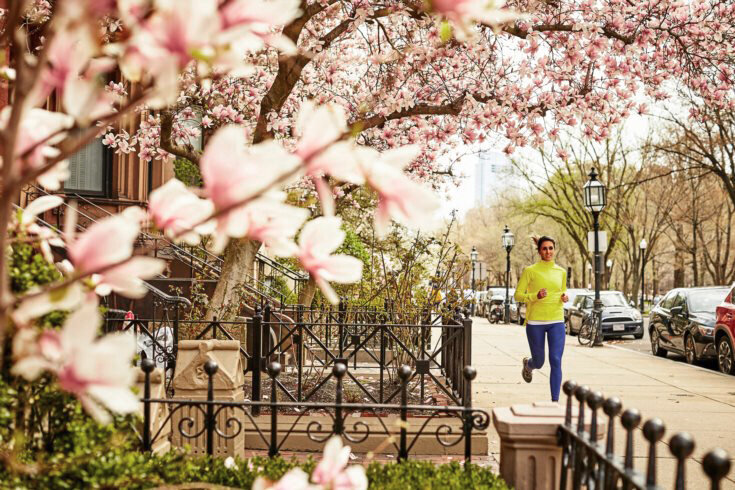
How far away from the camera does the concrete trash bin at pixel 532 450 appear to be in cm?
395

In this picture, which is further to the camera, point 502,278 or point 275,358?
point 502,278

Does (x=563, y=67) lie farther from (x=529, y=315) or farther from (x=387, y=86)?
(x=529, y=315)

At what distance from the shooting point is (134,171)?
58.4 feet

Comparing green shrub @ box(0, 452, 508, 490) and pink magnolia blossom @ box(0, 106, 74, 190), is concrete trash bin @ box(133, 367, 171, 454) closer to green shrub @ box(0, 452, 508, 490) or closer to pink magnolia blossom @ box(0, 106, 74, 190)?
green shrub @ box(0, 452, 508, 490)

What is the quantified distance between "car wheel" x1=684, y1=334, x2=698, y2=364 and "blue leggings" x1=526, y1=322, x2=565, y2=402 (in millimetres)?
7551

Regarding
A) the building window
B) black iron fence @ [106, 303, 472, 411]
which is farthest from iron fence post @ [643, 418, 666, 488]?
the building window

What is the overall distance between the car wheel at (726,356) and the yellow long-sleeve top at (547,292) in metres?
6.05

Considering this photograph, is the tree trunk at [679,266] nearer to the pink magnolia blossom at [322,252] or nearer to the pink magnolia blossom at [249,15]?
the pink magnolia blossom at [322,252]

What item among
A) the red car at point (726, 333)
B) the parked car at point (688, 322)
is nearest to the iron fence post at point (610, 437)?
the red car at point (726, 333)

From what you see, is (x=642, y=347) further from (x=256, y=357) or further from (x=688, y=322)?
(x=256, y=357)

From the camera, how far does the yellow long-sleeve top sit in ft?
30.2

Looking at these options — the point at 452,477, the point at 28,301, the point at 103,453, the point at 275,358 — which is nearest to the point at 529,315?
the point at 275,358

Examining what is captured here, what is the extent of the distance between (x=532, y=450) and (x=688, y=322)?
42.9 ft

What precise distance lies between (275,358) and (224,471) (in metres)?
8.02
